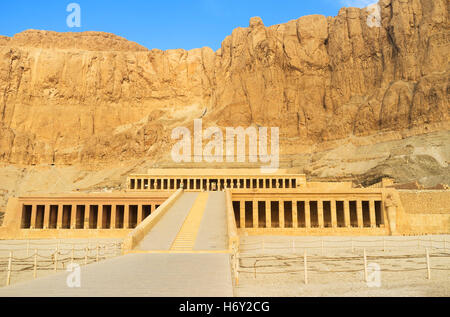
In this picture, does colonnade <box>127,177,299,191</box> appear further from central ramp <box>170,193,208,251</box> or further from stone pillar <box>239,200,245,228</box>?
central ramp <box>170,193,208,251</box>

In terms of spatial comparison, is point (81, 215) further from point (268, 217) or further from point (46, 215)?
point (268, 217)

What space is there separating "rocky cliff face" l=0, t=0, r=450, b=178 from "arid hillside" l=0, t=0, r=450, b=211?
0.26 m

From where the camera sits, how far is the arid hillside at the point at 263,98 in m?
71.8

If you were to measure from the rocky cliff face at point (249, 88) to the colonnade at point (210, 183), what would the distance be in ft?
77.5

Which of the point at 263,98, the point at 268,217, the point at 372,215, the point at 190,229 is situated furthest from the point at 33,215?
the point at 263,98

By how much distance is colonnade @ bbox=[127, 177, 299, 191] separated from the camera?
189 feet

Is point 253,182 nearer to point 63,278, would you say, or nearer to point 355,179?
point 355,179

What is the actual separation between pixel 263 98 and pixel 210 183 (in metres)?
39.7

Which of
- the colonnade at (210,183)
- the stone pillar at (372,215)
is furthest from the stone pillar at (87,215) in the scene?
the stone pillar at (372,215)

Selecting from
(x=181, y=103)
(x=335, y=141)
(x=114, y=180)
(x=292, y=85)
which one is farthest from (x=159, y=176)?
(x=181, y=103)

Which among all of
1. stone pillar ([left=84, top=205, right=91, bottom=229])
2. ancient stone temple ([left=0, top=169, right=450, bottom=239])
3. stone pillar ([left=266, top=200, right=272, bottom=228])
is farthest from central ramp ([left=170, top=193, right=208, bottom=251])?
stone pillar ([left=84, top=205, right=91, bottom=229])

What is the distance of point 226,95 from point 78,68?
4315 centimetres

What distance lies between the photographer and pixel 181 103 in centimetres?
11000

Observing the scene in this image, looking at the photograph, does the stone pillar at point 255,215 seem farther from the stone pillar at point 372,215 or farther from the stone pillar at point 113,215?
the stone pillar at point 113,215
